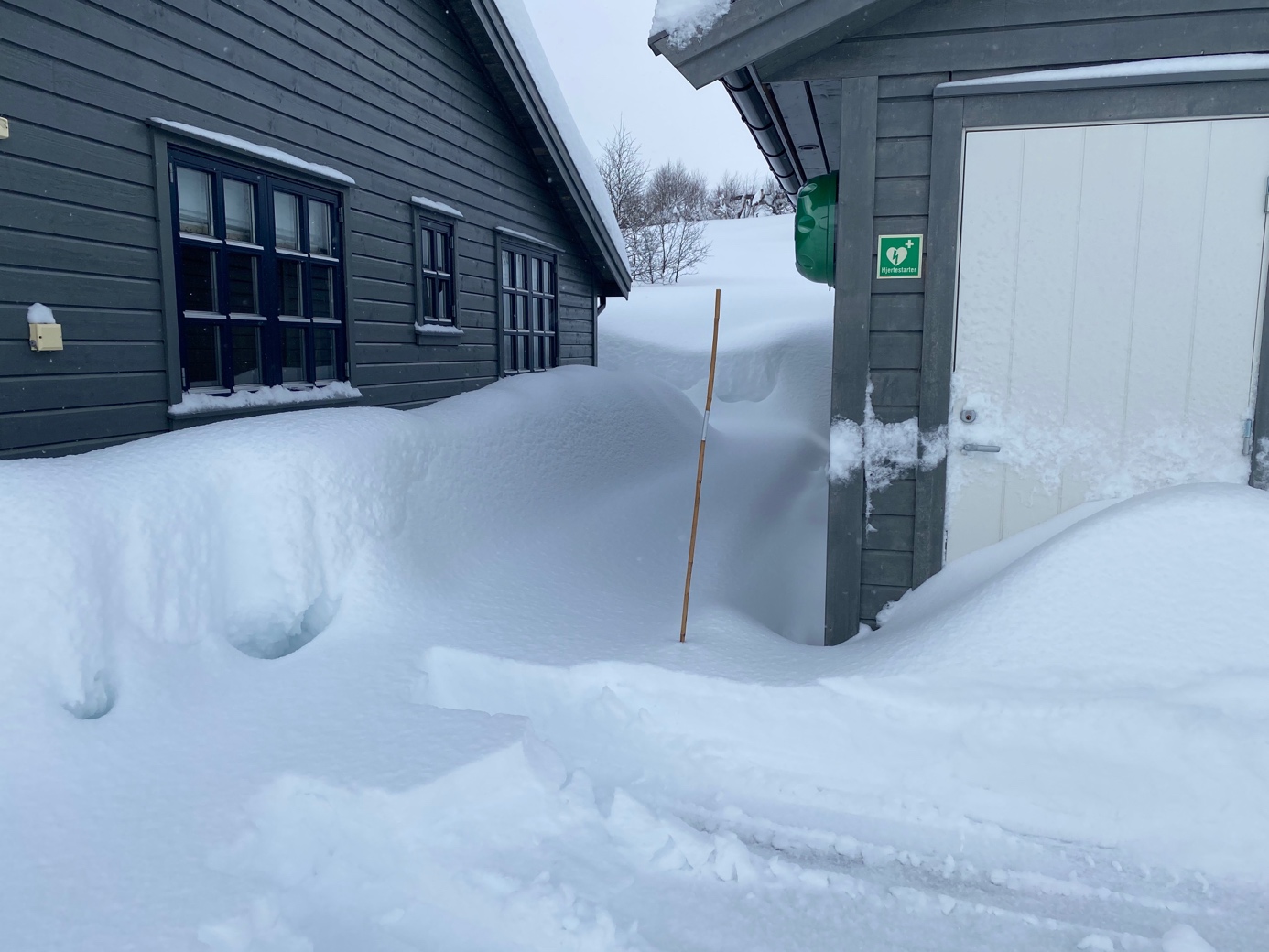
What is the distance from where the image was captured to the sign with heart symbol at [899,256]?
4406 mm

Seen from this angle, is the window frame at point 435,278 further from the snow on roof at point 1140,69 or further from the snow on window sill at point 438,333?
the snow on roof at point 1140,69

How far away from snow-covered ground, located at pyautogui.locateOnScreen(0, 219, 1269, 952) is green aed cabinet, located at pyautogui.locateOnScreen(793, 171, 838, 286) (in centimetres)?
178

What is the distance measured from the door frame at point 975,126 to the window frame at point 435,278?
16.1 ft

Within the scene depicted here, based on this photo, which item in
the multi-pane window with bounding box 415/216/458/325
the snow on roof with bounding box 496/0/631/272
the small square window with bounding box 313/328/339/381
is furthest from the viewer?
the snow on roof with bounding box 496/0/631/272

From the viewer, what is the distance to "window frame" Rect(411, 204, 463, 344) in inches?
309

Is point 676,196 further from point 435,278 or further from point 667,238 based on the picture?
point 435,278

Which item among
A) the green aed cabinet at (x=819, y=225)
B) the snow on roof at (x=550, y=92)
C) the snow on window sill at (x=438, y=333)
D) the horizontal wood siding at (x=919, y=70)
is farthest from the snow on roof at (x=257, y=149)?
the green aed cabinet at (x=819, y=225)

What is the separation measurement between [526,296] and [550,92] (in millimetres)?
2262

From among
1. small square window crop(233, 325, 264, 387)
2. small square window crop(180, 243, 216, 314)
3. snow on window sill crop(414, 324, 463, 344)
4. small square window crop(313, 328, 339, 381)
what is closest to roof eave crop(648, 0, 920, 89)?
small square window crop(180, 243, 216, 314)

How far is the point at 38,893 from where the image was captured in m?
2.24

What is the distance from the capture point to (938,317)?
4395mm

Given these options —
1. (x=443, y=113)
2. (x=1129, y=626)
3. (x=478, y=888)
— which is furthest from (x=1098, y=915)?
(x=443, y=113)

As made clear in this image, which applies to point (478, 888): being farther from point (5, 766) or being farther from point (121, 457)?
point (121, 457)

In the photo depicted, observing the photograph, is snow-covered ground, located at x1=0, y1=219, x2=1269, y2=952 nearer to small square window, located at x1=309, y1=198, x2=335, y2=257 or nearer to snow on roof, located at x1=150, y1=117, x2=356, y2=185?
snow on roof, located at x1=150, y1=117, x2=356, y2=185
